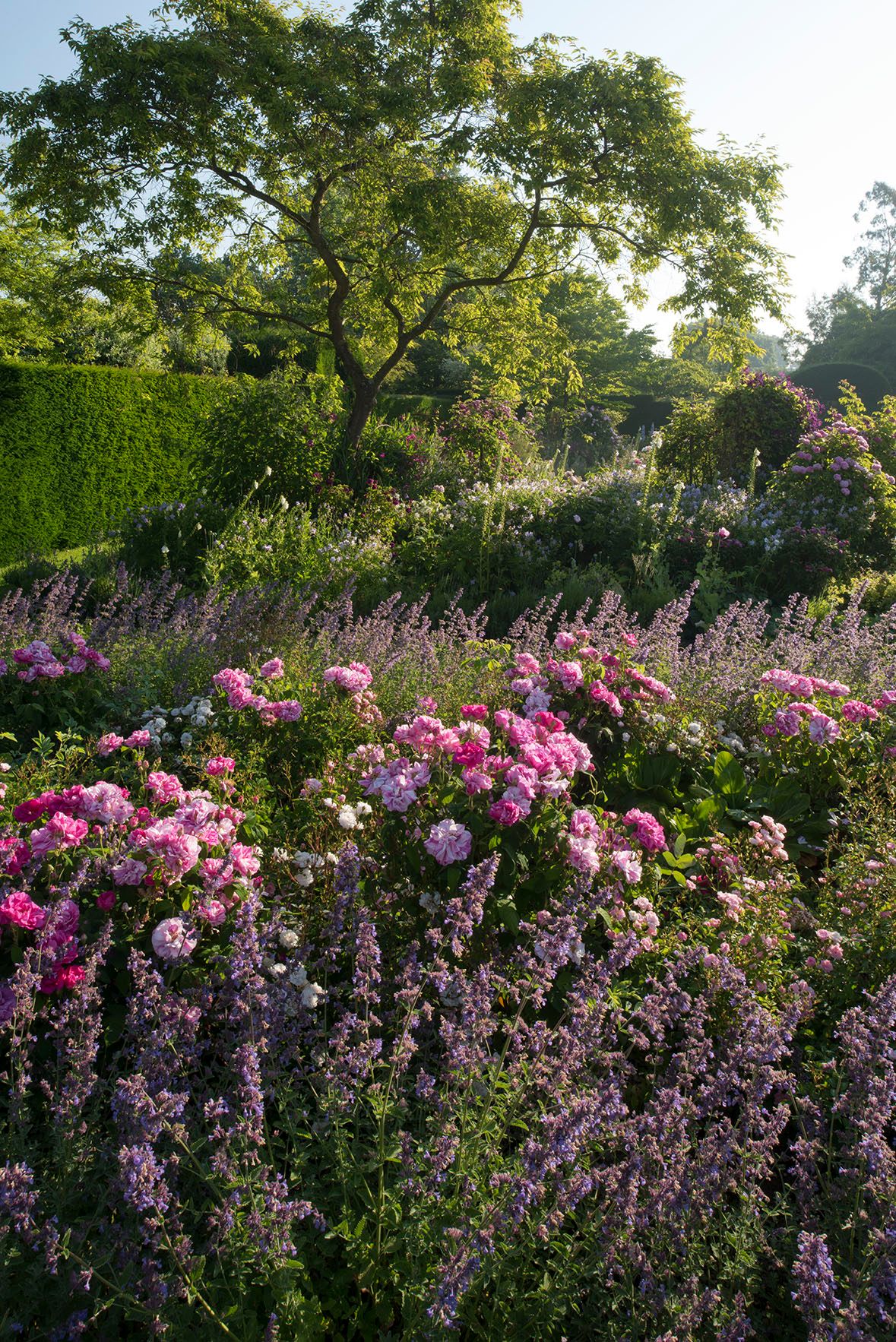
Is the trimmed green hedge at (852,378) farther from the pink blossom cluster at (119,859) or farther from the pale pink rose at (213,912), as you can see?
the pale pink rose at (213,912)

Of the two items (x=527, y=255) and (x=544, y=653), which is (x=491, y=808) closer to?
(x=544, y=653)

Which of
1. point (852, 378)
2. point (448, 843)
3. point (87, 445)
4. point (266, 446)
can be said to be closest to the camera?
point (448, 843)

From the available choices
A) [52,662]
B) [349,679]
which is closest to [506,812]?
[349,679]

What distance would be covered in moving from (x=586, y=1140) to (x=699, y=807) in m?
2.02

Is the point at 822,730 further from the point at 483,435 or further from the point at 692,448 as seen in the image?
the point at 483,435

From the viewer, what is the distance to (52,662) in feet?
12.3

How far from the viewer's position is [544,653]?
4.93 metres

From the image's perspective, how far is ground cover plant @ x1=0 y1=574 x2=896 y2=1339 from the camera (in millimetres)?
1521

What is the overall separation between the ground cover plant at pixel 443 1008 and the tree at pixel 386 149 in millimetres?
8344

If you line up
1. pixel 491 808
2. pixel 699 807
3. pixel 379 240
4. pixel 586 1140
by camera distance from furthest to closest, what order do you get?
1. pixel 379 240
2. pixel 699 807
3. pixel 491 808
4. pixel 586 1140

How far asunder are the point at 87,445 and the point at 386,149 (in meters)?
5.73

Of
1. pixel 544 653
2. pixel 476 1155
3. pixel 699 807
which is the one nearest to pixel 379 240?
pixel 544 653

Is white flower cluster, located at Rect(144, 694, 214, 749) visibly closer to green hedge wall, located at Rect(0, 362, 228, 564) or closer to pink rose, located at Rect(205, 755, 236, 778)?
pink rose, located at Rect(205, 755, 236, 778)

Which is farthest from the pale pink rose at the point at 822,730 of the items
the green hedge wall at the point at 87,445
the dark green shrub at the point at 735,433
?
the dark green shrub at the point at 735,433
